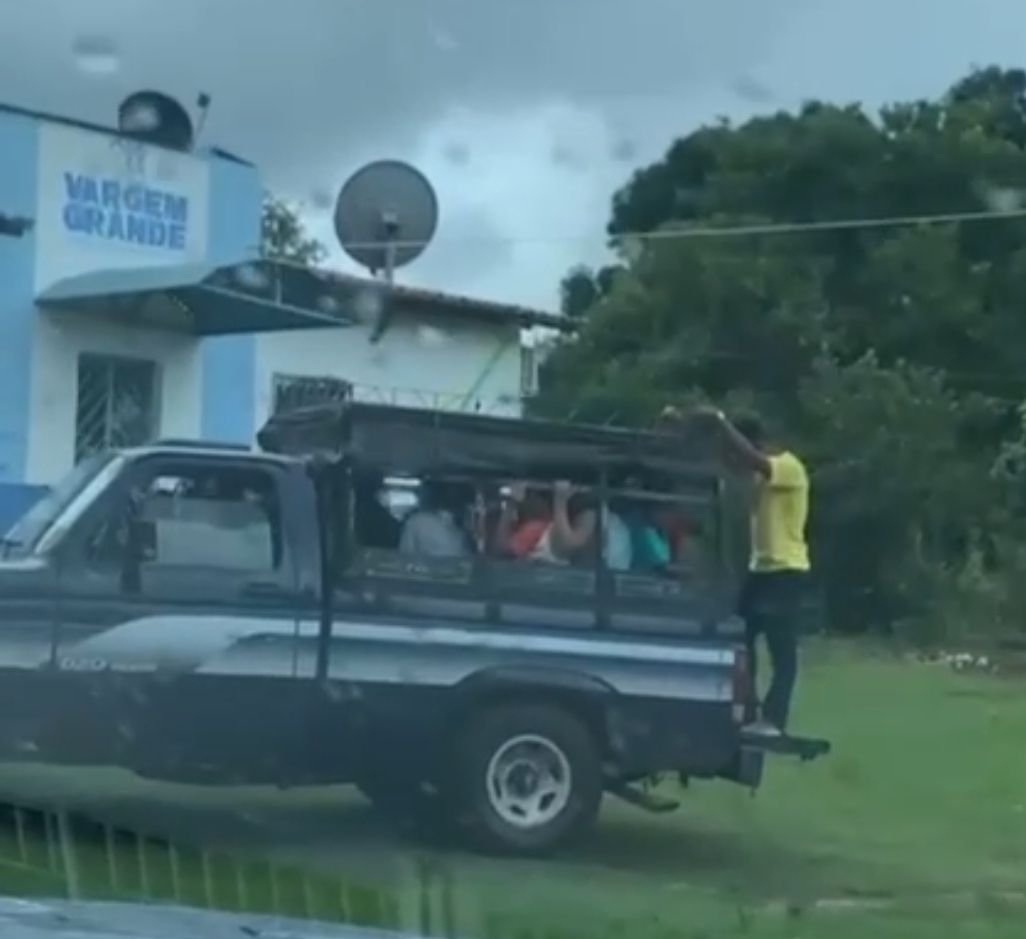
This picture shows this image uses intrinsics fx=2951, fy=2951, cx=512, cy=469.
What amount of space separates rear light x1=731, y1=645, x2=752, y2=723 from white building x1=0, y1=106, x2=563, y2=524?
5.69ft

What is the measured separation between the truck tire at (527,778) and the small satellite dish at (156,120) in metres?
4.42

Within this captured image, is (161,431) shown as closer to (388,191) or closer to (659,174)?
(388,191)

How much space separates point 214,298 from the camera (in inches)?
606

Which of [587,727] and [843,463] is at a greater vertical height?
[843,463]

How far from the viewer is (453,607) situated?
11.8m

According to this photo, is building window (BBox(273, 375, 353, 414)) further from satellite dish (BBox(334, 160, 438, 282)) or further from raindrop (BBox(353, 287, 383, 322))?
satellite dish (BBox(334, 160, 438, 282))

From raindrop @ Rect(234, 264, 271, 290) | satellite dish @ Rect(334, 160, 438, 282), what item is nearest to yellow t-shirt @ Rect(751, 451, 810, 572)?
satellite dish @ Rect(334, 160, 438, 282)

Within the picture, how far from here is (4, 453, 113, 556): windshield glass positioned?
11.4 metres

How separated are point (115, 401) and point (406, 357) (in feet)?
5.10

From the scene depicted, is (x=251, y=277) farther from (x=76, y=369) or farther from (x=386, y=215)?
(x=386, y=215)

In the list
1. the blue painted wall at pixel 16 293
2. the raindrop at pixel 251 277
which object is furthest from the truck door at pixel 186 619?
the raindrop at pixel 251 277

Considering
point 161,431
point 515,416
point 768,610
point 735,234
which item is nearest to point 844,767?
point 768,610

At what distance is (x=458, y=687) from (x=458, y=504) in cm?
75

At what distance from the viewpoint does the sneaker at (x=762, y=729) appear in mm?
12070
